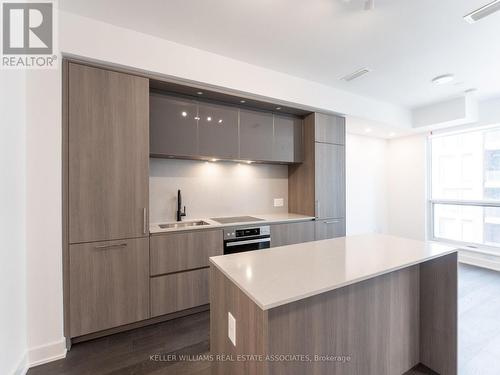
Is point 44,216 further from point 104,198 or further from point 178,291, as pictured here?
point 178,291

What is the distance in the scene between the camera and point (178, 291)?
2344 millimetres

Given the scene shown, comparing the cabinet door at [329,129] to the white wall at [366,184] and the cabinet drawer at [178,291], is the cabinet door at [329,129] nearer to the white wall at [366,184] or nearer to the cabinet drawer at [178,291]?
the white wall at [366,184]

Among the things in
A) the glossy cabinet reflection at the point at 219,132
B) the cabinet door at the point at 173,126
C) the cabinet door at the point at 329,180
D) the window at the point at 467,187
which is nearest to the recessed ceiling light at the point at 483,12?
the cabinet door at the point at 329,180

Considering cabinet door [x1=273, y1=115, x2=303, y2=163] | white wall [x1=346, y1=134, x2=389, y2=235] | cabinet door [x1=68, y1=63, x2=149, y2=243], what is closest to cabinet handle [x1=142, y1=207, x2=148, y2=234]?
cabinet door [x1=68, y1=63, x2=149, y2=243]

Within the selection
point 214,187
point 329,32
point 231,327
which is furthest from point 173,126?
point 231,327

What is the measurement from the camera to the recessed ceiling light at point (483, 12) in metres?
1.75

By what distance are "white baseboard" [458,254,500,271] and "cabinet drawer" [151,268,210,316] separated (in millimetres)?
4760

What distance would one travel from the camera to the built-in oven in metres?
2.64

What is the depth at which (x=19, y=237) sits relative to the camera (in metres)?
1.65

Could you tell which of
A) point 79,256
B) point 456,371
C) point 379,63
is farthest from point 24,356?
point 379,63

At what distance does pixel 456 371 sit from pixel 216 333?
1.71m

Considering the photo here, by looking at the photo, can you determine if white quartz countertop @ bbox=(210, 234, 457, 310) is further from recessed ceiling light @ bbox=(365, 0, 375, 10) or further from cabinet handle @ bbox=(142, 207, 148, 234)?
recessed ceiling light @ bbox=(365, 0, 375, 10)

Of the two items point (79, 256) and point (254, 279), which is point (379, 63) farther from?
point (79, 256)

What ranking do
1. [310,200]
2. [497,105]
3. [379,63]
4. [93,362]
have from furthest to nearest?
[497,105] → [310,200] → [379,63] → [93,362]
